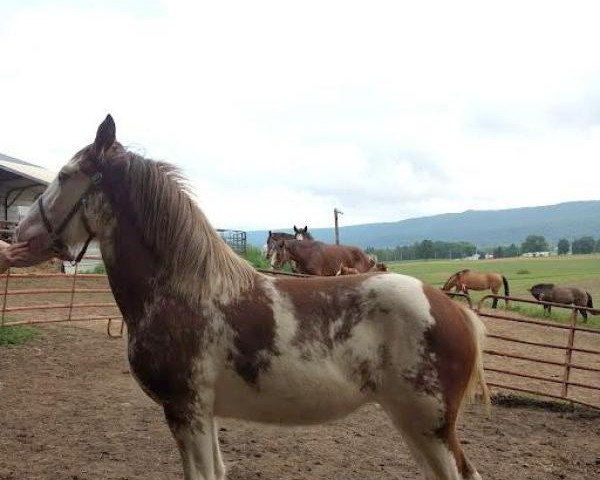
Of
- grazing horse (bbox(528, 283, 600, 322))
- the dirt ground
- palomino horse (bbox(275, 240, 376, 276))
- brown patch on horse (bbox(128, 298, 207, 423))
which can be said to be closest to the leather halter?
brown patch on horse (bbox(128, 298, 207, 423))

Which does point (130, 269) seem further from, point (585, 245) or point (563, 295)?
point (585, 245)

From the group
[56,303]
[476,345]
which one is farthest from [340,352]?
[56,303]

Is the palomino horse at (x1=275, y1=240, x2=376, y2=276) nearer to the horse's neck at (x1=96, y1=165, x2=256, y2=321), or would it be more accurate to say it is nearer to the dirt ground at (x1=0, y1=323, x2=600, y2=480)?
the dirt ground at (x1=0, y1=323, x2=600, y2=480)

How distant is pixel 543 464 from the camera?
4309mm

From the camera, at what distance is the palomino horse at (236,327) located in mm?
2504

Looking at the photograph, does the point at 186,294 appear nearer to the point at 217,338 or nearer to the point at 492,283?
the point at 217,338

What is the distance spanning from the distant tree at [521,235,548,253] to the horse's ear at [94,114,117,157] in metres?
129

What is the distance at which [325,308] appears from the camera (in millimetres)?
2605

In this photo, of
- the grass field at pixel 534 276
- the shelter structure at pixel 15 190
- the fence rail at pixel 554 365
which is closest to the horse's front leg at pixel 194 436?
the fence rail at pixel 554 365

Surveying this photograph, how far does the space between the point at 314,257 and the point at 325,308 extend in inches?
391

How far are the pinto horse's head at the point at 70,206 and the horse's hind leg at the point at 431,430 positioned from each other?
1821mm

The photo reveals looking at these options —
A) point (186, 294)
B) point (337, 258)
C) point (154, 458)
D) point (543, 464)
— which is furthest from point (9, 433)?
point (337, 258)

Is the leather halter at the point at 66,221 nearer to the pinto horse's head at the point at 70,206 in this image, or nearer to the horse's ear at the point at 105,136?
the pinto horse's head at the point at 70,206

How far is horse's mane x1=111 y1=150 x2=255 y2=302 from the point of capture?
2.61 meters
